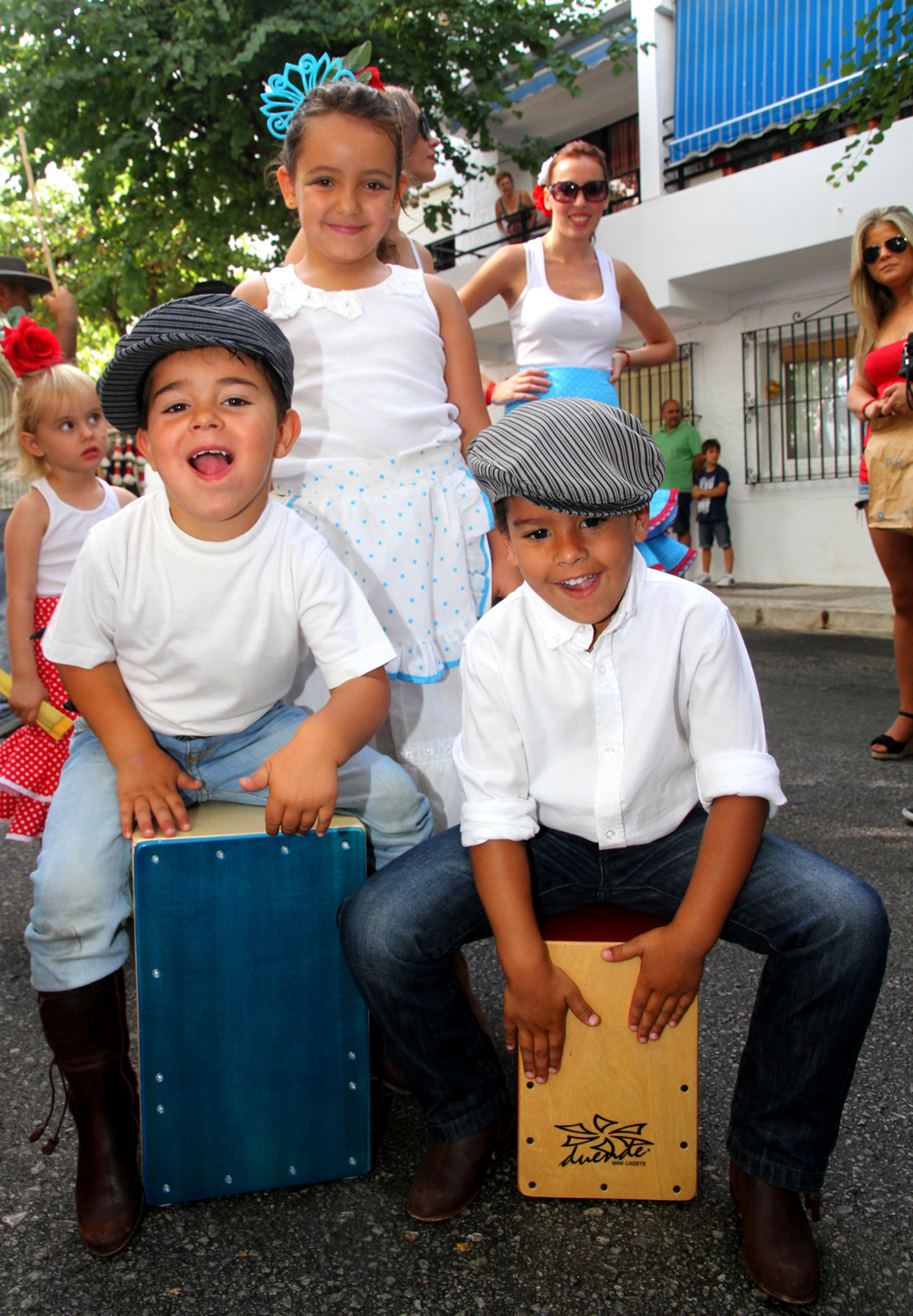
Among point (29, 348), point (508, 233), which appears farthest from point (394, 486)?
point (508, 233)

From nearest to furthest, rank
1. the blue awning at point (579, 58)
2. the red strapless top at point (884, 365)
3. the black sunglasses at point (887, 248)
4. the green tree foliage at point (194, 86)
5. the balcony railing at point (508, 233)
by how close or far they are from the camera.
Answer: the black sunglasses at point (887, 248) → the red strapless top at point (884, 365) → the green tree foliage at point (194, 86) → the blue awning at point (579, 58) → the balcony railing at point (508, 233)

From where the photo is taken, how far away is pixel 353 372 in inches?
83.3

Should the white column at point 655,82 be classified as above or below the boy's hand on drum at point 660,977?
above

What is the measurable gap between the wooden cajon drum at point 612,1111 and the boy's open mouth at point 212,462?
3.01 feet

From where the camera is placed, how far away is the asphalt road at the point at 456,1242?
1.40 m

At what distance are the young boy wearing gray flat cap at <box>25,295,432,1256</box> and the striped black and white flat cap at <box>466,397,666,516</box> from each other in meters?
0.40

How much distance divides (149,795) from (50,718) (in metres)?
1.03

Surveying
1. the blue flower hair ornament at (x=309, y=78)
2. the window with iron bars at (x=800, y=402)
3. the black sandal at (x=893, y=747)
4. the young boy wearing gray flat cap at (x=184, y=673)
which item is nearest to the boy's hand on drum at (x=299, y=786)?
the young boy wearing gray flat cap at (x=184, y=673)

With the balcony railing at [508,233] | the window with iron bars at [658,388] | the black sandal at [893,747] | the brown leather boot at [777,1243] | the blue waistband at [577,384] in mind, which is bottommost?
the brown leather boot at [777,1243]

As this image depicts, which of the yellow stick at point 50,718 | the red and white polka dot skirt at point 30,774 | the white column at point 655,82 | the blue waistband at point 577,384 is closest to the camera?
the yellow stick at point 50,718

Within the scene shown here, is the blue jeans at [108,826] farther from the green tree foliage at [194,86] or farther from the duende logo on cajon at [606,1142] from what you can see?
the green tree foliage at [194,86]

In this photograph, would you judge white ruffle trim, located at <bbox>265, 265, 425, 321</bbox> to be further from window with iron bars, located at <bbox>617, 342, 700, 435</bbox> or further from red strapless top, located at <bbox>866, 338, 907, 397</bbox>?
window with iron bars, located at <bbox>617, 342, 700, 435</bbox>

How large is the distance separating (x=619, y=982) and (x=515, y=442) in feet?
2.68

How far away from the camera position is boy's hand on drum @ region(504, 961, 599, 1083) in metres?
1.50
